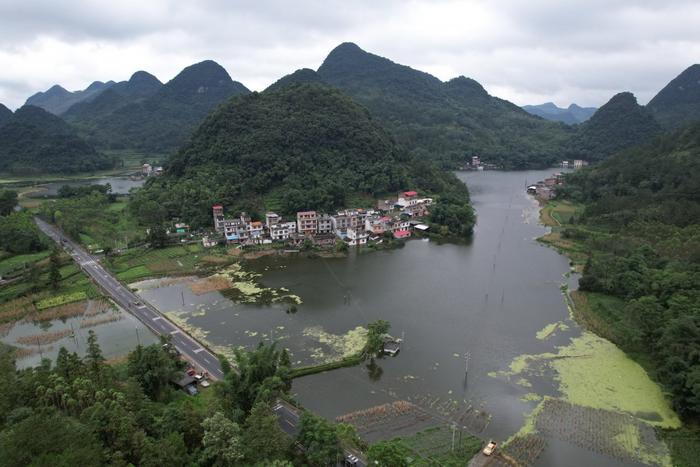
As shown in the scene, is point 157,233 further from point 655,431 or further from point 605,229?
point 605,229

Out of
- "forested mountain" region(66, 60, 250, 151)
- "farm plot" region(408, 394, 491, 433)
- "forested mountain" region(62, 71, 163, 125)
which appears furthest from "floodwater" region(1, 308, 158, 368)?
"forested mountain" region(62, 71, 163, 125)

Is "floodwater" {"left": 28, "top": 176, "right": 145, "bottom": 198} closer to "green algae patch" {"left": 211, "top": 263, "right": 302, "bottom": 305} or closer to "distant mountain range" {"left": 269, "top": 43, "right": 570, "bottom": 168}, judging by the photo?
"distant mountain range" {"left": 269, "top": 43, "right": 570, "bottom": 168}

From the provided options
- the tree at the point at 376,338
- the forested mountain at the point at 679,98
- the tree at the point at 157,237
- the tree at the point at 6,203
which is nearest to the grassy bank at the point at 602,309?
the tree at the point at 376,338

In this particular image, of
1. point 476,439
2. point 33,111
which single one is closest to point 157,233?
point 476,439

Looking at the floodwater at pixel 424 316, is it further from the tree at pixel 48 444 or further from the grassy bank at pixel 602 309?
the tree at pixel 48 444

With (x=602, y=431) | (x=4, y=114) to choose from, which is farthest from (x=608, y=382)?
(x=4, y=114)

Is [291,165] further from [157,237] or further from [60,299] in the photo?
[60,299]
